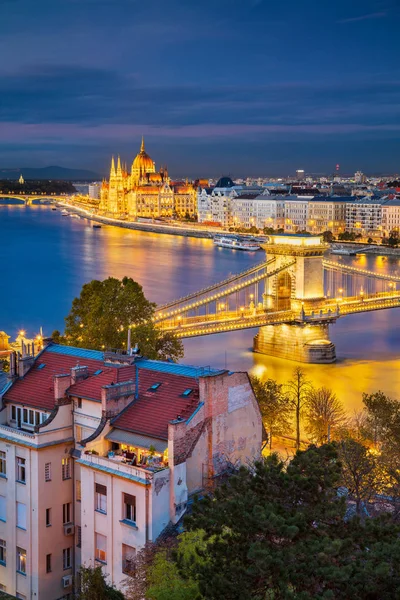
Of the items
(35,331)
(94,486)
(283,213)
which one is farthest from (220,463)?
(283,213)

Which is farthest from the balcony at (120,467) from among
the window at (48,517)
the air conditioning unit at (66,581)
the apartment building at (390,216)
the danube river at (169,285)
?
the apartment building at (390,216)

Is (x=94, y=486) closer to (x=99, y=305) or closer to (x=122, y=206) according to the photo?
(x=99, y=305)

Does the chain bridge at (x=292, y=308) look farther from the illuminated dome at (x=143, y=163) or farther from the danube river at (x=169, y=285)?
the illuminated dome at (x=143, y=163)

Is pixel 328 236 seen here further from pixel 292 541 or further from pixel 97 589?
pixel 292 541

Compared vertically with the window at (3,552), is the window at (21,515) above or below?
above

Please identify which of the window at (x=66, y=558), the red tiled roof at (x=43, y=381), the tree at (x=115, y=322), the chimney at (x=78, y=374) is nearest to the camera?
the window at (x=66, y=558)

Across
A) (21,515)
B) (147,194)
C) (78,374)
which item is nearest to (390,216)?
(147,194)
